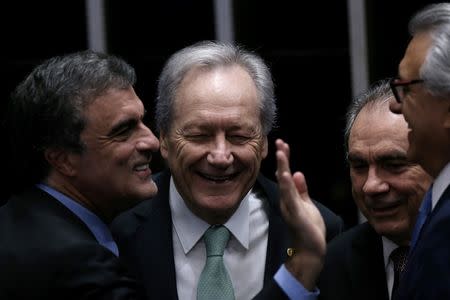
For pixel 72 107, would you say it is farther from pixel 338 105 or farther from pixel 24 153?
pixel 338 105

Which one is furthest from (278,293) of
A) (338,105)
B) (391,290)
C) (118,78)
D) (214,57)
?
(338,105)

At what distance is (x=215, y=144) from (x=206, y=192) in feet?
0.50

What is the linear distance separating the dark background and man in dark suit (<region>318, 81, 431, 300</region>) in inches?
111

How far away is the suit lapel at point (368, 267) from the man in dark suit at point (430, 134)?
0.64 m

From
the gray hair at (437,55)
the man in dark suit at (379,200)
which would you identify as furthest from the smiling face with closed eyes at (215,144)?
Answer: the gray hair at (437,55)

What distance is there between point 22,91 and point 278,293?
3.07 feet

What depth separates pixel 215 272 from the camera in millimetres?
3701

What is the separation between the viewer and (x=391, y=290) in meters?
3.56

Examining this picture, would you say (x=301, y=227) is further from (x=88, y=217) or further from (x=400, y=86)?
(x=88, y=217)

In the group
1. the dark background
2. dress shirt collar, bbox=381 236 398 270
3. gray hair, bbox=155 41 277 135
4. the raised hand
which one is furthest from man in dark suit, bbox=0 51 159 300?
the dark background

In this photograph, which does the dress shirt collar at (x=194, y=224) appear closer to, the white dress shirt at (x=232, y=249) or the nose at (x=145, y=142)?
the white dress shirt at (x=232, y=249)

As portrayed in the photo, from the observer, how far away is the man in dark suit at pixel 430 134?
2.72 meters

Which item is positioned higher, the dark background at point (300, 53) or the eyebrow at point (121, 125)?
the eyebrow at point (121, 125)

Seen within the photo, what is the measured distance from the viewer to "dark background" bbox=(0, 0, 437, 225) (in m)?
6.56
